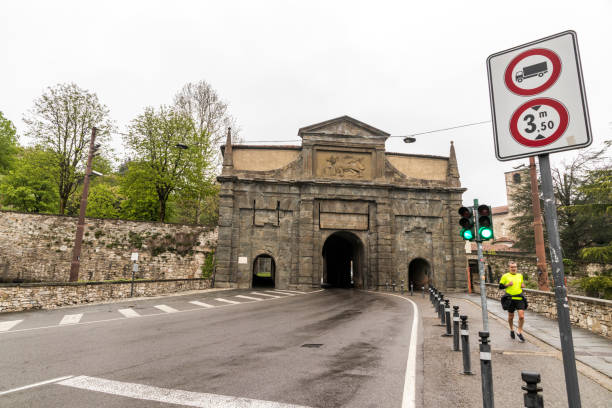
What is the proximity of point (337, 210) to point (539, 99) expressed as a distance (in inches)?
985

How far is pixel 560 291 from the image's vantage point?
206 cm

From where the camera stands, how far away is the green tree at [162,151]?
2930cm

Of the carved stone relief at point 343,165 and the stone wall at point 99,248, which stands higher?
the carved stone relief at point 343,165

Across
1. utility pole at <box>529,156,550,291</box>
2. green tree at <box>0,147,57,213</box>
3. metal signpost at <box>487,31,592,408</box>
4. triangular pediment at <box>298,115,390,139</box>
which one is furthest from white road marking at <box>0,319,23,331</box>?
green tree at <box>0,147,57,213</box>

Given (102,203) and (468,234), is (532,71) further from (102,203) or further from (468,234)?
(102,203)

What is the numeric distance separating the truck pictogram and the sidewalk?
3.87 m

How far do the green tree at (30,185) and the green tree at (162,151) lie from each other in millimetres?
7099

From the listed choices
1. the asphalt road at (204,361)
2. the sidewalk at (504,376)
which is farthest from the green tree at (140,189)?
the sidewalk at (504,376)

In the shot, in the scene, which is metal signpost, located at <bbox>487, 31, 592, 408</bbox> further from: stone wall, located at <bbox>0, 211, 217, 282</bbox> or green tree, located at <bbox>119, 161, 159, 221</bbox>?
green tree, located at <bbox>119, 161, 159, 221</bbox>

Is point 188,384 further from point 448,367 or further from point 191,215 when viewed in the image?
point 191,215

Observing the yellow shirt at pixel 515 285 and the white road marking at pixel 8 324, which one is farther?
the white road marking at pixel 8 324

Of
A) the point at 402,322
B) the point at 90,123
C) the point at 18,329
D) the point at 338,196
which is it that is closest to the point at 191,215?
the point at 90,123

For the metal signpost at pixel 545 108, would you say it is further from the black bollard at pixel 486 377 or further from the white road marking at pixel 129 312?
the white road marking at pixel 129 312

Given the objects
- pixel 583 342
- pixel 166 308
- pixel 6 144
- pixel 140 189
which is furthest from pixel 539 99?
pixel 6 144
